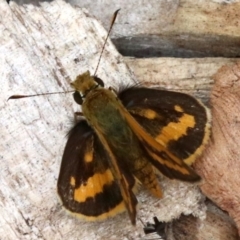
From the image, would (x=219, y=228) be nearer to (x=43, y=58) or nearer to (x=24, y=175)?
(x=24, y=175)

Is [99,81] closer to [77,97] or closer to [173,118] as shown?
[77,97]

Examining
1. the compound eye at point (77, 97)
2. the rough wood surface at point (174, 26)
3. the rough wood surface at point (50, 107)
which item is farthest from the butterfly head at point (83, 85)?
the rough wood surface at point (174, 26)

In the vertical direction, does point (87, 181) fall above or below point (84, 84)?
below

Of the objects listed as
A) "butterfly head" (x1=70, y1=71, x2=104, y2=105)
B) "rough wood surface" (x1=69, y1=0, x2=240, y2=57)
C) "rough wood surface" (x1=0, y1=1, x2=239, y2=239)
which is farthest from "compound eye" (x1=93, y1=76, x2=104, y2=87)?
"rough wood surface" (x1=69, y1=0, x2=240, y2=57)

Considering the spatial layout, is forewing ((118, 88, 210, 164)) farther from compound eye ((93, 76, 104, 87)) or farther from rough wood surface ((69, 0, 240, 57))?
rough wood surface ((69, 0, 240, 57))

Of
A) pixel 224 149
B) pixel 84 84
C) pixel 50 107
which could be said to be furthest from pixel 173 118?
pixel 50 107
